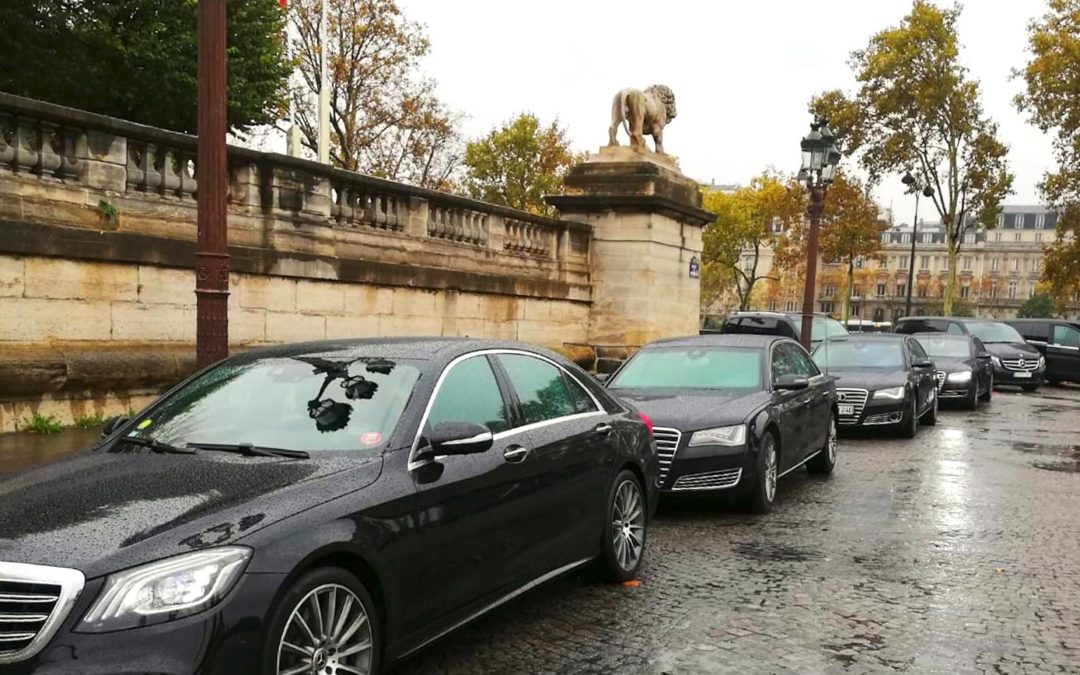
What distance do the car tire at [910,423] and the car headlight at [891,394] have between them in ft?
A: 0.92

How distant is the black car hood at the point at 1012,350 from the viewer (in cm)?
2612

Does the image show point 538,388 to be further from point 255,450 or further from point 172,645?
point 172,645

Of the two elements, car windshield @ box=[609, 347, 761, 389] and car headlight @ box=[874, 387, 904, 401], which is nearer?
car windshield @ box=[609, 347, 761, 389]

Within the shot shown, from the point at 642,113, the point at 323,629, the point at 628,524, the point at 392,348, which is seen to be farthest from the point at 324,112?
the point at 323,629

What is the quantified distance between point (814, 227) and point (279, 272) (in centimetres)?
1223

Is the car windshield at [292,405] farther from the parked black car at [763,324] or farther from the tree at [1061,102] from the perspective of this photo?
the tree at [1061,102]

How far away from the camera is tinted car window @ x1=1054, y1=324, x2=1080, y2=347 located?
29.0 metres

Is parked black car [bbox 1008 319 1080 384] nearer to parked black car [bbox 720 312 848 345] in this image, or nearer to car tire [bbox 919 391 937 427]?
parked black car [bbox 720 312 848 345]

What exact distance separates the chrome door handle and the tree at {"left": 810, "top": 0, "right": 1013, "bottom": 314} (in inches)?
1533

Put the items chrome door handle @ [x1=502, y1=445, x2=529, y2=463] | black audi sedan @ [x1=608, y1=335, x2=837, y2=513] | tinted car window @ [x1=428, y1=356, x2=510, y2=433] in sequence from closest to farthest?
tinted car window @ [x1=428, y1=356, x2=510, y2=433]
chrome door handle @ [x1=502, y1=445, x2=529, y2=463]
black audi sedan @ [x1=608, y1=335, x2=837, y2=513]

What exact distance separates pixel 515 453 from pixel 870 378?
10.7 m

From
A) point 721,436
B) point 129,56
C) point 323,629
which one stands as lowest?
point 323,629

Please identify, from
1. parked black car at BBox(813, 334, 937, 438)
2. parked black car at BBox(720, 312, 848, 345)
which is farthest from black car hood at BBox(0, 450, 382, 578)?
parked black car at BBox(720, 312, 848, 345)

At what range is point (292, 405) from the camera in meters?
4.68
